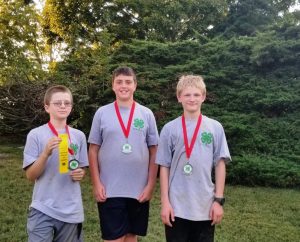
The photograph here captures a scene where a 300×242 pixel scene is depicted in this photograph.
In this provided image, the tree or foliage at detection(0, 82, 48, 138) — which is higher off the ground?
the tree

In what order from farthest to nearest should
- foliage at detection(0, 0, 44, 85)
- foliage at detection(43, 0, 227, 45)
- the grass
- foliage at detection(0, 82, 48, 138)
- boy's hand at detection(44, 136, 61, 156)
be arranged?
1. foliage at detection(43, 0, 227, 45)
2. foliage at detection(0, 0, 44, 85)
3. foliage at detection(0, 82, 48, 138)
4. the grass
5. boy's hand at detection(44, 136, 61, 156)

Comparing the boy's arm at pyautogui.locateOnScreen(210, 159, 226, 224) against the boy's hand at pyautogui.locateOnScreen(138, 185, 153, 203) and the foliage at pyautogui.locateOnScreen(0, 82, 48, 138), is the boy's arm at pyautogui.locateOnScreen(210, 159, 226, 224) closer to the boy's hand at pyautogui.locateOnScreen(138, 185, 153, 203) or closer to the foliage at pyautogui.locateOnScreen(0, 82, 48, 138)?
the boy's hand at pyautogui.locateOnScreen(138, 185, 153, 203)

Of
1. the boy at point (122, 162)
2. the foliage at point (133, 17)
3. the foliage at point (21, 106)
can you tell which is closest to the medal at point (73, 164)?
the boy at point (122, 162)

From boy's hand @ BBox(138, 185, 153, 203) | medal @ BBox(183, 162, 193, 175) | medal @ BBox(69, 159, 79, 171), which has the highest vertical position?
medal @ BBox(183, 162, 193, 175)

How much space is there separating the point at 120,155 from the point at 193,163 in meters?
0.60

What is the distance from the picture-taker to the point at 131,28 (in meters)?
21.8

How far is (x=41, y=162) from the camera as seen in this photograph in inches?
121

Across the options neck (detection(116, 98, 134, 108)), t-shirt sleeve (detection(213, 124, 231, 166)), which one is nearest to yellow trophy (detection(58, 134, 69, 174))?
neck (detection(116, 98, 134, 108))

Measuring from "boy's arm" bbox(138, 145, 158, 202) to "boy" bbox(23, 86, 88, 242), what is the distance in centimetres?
50

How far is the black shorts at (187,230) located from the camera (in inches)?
123

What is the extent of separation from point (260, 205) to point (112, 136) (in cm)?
440

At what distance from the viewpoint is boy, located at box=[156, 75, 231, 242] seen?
309 centimetres

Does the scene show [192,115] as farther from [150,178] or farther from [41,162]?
[41,162]

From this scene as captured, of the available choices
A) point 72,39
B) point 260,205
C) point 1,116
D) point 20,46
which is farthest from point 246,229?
point 72,39
